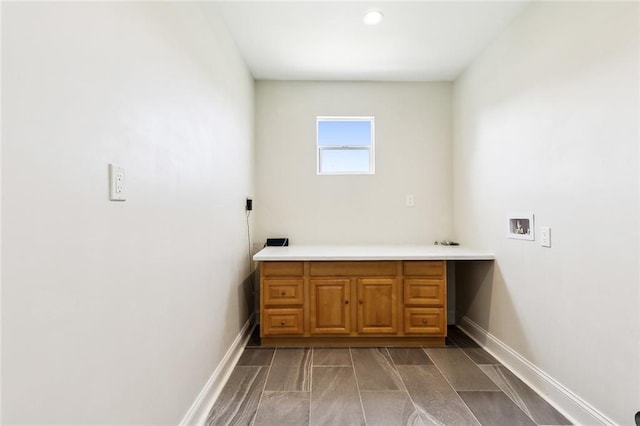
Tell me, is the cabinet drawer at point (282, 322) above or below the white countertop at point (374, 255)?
below

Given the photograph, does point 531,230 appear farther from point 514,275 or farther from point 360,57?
point 360,57

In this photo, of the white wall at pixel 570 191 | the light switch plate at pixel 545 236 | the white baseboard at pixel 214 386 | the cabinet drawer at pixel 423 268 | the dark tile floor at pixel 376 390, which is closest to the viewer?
the white wall at pixel 570 191

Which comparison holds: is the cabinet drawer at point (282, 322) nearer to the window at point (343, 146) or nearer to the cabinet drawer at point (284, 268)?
the cabinet drawer at point (284, 268)

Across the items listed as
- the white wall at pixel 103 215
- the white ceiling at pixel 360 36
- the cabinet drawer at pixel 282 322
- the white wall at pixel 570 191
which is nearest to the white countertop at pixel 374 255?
the white wall at pixel 570 191

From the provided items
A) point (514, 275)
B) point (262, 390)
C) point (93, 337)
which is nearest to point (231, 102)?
point (93, 337)

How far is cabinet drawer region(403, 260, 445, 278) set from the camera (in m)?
2.62

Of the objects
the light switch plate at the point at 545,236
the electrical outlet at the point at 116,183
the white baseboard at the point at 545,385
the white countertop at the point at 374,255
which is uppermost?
the electrical outlet at the point at 116,183

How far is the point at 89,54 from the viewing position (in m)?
0.89

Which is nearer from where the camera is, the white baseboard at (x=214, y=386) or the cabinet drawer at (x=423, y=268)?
the white baseboard at (x=214, y=386)

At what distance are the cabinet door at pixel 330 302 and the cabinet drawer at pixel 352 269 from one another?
5 centimetres

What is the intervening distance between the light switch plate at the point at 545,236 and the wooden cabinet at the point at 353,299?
2.65 feet

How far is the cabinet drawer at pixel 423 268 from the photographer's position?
262 centimetres

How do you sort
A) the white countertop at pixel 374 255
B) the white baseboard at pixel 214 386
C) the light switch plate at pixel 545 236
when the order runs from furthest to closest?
the white countertop at pixel 374 255 < the light switch plate at pixel 545 236 < the white baseboard at pixel 214 386

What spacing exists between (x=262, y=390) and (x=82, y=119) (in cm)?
185
